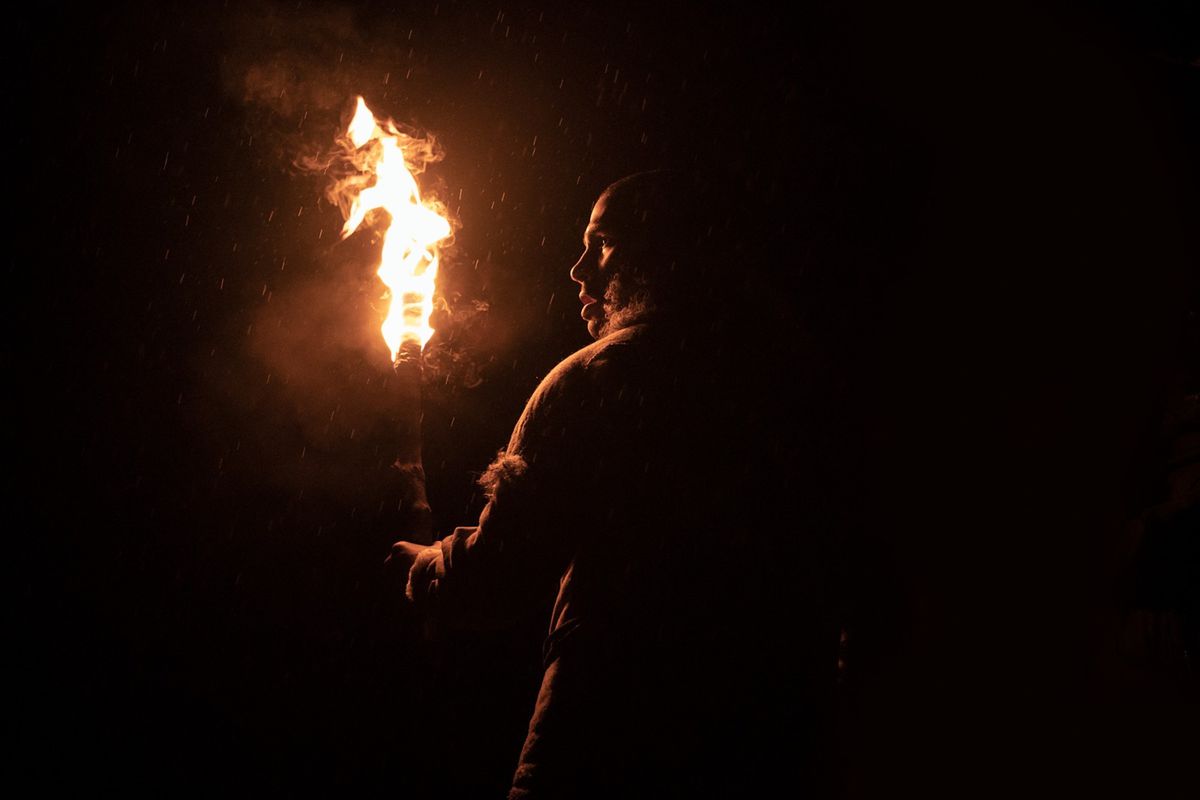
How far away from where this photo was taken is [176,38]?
10.5 ft

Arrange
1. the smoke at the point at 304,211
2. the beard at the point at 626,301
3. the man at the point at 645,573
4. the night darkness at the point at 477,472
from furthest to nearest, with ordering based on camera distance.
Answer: the smoke at the point at 304,211 → the night darkness at the point at 477,472 → the beard at the point at 626,301 → the man at the point at 645,573

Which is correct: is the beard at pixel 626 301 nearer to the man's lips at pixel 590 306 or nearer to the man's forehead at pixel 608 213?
the man's lips at pixel 590 306

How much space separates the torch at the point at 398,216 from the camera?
302 centimetres

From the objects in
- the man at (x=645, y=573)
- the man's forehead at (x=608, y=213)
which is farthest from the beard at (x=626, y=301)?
the man's forehead at (x=608, y=213)

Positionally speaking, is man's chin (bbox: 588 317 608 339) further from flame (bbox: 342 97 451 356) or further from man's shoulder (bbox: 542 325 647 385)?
flame (bbox: 342 97 451 356)

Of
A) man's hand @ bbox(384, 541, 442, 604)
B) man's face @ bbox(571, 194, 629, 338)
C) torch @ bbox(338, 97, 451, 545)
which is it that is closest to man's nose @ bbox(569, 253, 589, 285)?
man's face @ bbox(571, 194, 629, 338)

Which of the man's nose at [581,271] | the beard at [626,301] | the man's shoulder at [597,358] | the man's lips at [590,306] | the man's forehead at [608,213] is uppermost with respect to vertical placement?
the man's forehead at [608,213]

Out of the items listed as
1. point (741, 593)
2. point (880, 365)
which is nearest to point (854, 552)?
point (741, 593)

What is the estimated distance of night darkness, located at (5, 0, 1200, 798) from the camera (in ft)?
9.84

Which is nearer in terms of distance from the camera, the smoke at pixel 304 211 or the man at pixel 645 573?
the man at pixel 645 573

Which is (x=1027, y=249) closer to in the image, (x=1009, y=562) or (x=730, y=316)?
(x=1009, y=562)

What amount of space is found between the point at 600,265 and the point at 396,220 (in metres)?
1.19

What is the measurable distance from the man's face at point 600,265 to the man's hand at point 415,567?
114 centimetres

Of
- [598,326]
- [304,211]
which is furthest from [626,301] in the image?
[304,211]
